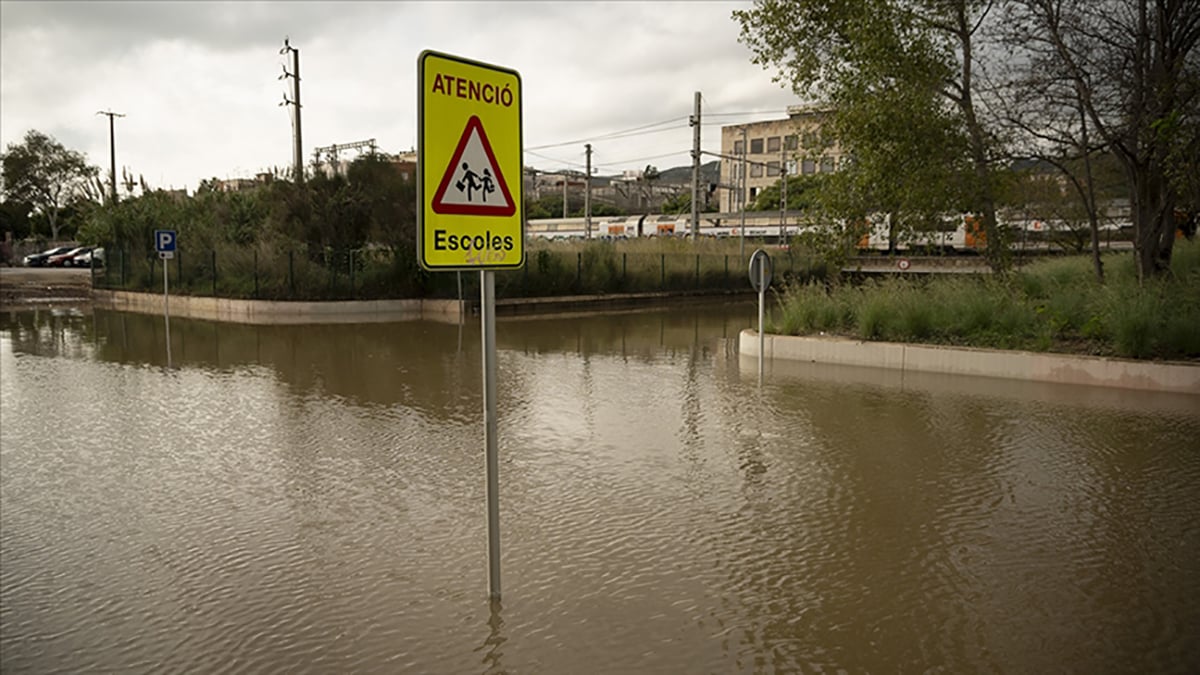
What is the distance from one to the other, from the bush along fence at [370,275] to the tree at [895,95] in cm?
939

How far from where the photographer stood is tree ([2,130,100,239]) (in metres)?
65.0

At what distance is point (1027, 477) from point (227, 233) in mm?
27432

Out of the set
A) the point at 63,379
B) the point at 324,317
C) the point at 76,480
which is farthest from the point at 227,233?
the point at 76,480

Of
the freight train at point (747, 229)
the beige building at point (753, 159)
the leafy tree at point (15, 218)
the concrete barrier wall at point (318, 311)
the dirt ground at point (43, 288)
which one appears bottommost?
the concrete barrier wall at point (318, 311)

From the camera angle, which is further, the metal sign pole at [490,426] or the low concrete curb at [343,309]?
the low concrete curb at [343,309]

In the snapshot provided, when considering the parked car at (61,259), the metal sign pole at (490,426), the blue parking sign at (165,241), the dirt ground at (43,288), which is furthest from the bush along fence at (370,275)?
the parked car at (61,259)

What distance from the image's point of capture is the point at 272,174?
29.2 m

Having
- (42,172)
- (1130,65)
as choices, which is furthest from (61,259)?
(1130,65)

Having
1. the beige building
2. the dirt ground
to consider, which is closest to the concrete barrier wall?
the dirt ground

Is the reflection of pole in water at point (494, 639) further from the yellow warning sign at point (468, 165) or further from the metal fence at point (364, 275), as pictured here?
the metal fence at point (364, 275)

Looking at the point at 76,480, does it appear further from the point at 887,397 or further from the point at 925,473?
the point at 887,397

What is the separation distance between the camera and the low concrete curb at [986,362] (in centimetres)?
1180

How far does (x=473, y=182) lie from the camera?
14.1ft

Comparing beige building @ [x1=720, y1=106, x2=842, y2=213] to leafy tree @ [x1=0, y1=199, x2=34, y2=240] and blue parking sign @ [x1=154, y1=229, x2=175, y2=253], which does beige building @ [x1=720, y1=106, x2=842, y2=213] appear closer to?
leafy tree @ [x1=0, y1=199, x2=34, y2=240]
